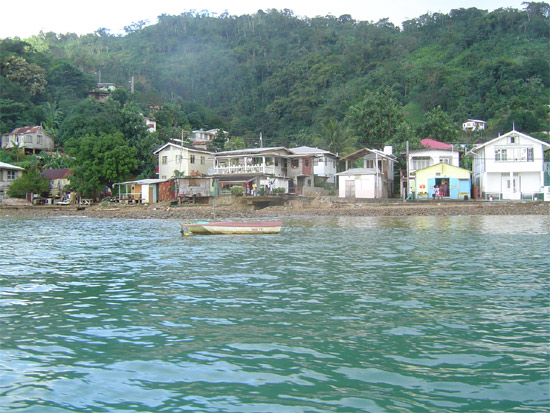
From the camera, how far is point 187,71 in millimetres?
138625

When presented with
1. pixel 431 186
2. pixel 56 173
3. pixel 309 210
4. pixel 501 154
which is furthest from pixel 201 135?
pixel 501 154

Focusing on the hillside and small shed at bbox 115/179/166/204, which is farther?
the hillside

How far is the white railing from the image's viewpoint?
2016 inches

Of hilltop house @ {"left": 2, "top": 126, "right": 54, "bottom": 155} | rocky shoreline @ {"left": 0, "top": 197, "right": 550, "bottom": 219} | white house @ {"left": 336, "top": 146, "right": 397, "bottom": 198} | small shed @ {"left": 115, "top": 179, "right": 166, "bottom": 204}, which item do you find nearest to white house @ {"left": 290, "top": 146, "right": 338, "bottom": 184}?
white house @ {"left": 336, "top": 146, "right": 397, "bottom": 198}

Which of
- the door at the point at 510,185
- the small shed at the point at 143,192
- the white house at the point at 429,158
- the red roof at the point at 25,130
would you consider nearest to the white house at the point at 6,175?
the red roof at the point at 25,130

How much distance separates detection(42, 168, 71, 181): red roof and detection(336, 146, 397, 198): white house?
33.9m

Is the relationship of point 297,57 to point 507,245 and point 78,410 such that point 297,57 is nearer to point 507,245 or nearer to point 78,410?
point 507,245

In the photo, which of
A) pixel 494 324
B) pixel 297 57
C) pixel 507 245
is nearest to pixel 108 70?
pixel 297 57

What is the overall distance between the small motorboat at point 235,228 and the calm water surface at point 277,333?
752 centimetres

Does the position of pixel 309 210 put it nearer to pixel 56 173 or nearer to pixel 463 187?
pixel 463 187

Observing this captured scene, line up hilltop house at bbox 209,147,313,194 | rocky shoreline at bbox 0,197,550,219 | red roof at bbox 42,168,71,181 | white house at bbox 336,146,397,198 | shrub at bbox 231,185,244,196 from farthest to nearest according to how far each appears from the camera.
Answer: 1. red roof at bbox 42,168,71,181
2. hilltop house at bbox 209,147,313,194
3. white house at bbox 336,146,397,198
4. shrub at bbox 231,185,244,196
5. rocky shoreline at bbox 0,197,550,219

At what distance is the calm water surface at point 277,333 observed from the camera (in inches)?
240

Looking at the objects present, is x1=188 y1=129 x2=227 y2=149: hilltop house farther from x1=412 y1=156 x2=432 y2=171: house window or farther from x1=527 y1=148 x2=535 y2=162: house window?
x1=527 y1=148 x2=535 y2=162: house window

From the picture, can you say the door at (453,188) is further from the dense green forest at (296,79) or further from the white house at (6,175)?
the white house at (6,175)
